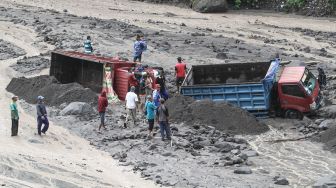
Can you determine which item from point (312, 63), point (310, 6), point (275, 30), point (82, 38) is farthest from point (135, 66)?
point (310, 6)

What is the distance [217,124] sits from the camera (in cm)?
2214

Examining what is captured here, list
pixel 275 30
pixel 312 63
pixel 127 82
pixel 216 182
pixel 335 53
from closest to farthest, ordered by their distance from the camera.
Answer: pixel 216 182
pixel 127 82
pixel 312 63
pixel 335 53
pixel 275 30

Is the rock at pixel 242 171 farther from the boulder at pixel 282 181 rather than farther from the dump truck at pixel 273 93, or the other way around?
the dump truck at pixel 273 93

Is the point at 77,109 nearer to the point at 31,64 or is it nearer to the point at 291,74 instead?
the point at 291,74

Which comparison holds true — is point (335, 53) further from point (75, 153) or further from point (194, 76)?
point (75, 153)

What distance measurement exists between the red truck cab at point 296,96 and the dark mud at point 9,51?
18.4 metres

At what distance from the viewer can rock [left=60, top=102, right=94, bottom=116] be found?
79.2ft

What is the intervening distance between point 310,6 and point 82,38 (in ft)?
67.2

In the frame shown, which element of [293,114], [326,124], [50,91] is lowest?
[50,91]

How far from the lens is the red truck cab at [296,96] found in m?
23.2

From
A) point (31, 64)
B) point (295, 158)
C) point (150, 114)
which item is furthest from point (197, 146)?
point (31, 64)

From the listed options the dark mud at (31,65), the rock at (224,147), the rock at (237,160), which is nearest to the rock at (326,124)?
the rock at (224,147)

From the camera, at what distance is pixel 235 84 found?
77.5ft

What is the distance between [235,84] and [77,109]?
579 cm
